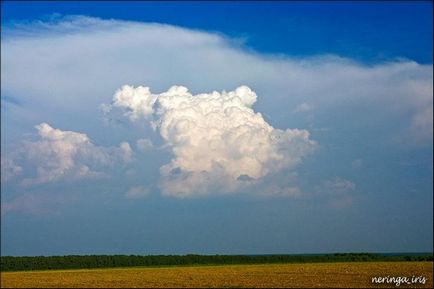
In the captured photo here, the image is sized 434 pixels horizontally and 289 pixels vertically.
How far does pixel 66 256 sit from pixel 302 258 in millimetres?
56199

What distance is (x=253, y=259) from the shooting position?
14725 cm

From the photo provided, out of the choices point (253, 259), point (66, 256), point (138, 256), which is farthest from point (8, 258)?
point (253, 259)

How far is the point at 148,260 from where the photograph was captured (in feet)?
488

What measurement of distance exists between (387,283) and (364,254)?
10422cm

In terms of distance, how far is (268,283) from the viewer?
62594 mm

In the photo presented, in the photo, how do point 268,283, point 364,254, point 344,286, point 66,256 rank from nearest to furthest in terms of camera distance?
point 344,286 < point 268,283 < point 66,256 < point 364,254

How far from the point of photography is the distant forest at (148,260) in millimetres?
131750

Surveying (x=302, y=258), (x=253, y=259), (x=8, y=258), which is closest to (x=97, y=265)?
(x=8, y=258)

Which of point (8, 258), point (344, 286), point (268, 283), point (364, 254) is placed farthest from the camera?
point (364, 254)

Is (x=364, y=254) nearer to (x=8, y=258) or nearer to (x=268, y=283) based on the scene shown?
(x=8, y=258)

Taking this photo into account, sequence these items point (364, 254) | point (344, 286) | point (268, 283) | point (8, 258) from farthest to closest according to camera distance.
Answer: point (364, 254), point (8, 258), point (268, 283), point (344, 286)

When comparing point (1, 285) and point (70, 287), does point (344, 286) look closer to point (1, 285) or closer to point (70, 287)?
point (70, 287)

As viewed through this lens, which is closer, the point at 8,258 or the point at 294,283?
the point at 294,283

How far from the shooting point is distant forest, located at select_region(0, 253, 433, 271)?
132 m
